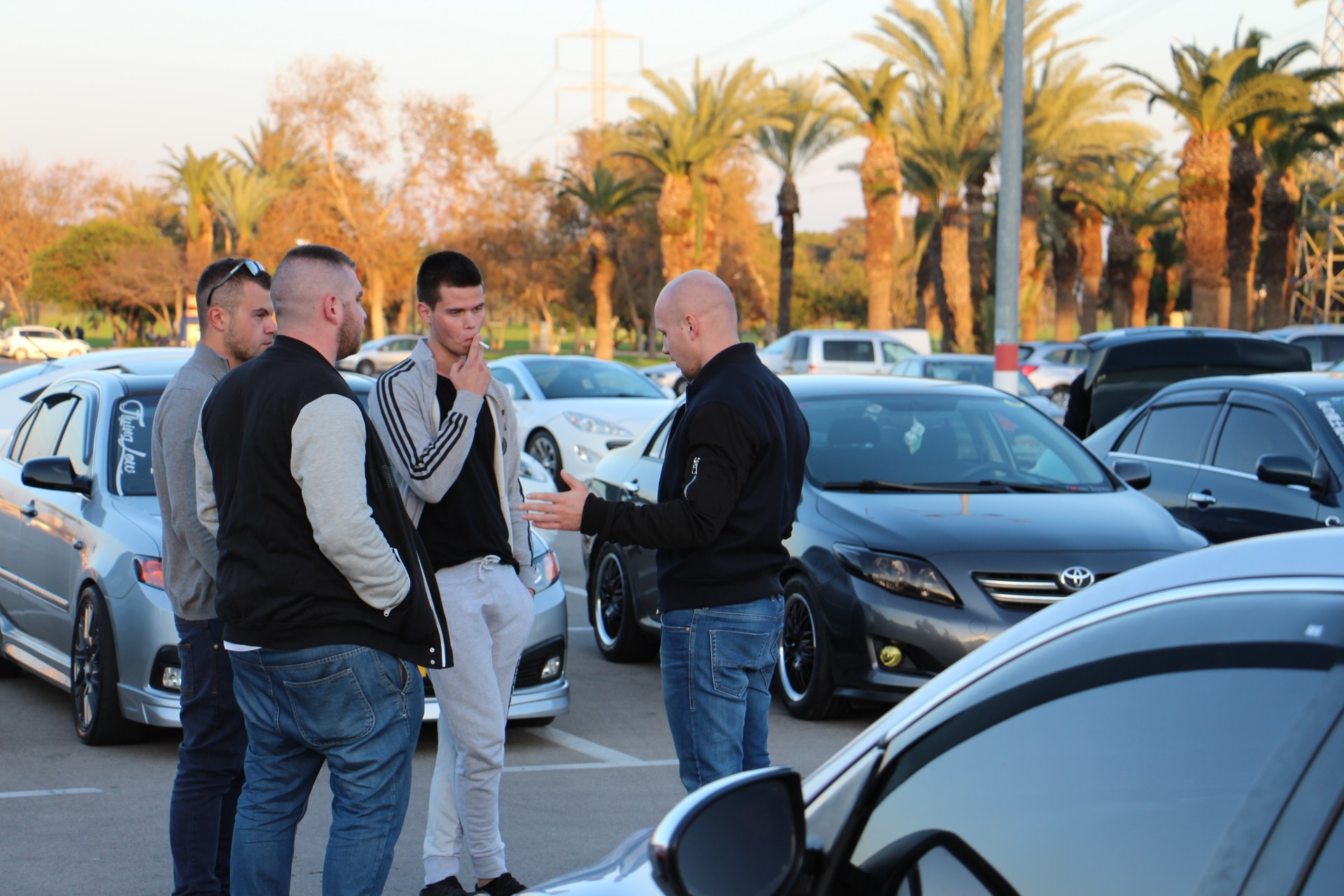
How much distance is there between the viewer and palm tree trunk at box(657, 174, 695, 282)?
44500 millimetres

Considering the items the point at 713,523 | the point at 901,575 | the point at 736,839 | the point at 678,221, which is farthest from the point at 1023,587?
the point at 678,221

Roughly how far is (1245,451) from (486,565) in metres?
5.63

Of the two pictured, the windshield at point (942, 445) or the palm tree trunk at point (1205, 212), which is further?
the palm tree trunk at point (1205, 212)

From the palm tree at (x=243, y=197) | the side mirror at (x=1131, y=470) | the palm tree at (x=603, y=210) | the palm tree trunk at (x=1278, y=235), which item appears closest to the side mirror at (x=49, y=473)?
the side mirror at (x=1131, y=470)

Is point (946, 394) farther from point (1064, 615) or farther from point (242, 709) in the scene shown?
point (1064, 615)

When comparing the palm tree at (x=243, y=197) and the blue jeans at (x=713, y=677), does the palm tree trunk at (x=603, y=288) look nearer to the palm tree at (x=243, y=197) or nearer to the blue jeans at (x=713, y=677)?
the palm tree at (x=243, y=197)

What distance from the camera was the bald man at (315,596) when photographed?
3.40m

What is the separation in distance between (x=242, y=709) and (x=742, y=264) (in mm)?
65338

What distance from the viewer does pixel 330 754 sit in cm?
349

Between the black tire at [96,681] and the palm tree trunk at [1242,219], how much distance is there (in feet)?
114

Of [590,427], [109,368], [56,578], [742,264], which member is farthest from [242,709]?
[742,264]

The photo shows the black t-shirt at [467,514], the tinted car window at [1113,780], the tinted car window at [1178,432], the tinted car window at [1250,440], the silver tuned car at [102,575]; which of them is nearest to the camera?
the tinted car window at [1113,780]

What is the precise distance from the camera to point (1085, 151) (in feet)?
129

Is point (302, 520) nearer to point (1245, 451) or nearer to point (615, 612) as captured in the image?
point (615, 612)
